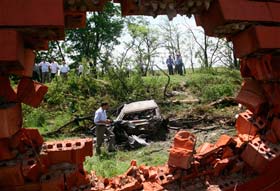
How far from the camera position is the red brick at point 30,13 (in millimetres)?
3033

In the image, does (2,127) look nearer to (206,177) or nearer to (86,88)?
(206,177)

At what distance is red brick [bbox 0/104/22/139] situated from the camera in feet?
10.2

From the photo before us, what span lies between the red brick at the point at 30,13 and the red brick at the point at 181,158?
5.80ft

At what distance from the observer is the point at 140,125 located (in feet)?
38.1

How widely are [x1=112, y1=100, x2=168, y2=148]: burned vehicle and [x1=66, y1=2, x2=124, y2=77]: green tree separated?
63.1 ft

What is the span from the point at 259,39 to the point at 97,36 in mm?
30127

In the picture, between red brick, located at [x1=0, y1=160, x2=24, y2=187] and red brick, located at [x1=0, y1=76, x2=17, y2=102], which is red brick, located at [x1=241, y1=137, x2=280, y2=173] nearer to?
red brick, located at [x1=0, y1=160, x2=24, y2=187]

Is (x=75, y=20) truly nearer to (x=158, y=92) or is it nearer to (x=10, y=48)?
(x=10, y=48)

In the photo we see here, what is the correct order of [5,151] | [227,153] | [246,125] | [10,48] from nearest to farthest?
[10,48]
[5,151]
[227,153]
[246,125]

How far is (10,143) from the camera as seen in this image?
3.44m

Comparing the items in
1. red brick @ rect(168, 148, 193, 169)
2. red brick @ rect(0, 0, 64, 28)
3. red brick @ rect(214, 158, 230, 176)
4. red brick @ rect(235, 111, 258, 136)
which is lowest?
red brick @ rect(214, 158, 230, 176)

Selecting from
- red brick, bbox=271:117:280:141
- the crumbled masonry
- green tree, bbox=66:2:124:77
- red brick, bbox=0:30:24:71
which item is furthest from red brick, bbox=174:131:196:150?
green tree, bbox=66:2:124:77

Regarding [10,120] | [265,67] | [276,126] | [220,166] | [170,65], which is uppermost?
[265,67]

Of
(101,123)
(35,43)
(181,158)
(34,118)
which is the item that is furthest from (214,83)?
(35,43)
